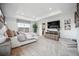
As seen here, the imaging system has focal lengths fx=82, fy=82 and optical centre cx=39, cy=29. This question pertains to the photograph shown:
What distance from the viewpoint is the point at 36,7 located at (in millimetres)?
1787

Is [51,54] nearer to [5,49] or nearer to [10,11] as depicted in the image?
[5,49]

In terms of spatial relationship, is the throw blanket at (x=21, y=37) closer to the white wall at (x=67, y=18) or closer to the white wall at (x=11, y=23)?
the white wall at (x=11, y=23)

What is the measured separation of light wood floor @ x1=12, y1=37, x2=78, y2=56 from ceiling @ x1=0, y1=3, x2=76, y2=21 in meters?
0.64

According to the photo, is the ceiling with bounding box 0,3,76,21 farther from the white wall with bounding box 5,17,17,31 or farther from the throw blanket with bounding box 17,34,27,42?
the throw blanket with bounding box 17,34,27,42

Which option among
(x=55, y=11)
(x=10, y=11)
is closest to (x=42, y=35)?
(x=55, y=11)

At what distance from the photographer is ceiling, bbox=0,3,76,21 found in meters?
A: 1.76

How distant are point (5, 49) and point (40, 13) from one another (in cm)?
107

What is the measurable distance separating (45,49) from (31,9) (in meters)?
0.93

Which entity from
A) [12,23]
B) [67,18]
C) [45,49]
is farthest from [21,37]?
[67,18]

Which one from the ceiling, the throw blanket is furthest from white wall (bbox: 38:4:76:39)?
the throw blanket

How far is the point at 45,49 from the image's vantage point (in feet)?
5.91

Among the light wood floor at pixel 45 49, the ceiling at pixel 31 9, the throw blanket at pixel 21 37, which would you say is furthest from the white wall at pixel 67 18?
the throw blanket at pixel 21 37

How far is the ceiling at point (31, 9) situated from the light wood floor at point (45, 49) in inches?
25.3

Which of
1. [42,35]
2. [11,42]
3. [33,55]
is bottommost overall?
[33,55]
